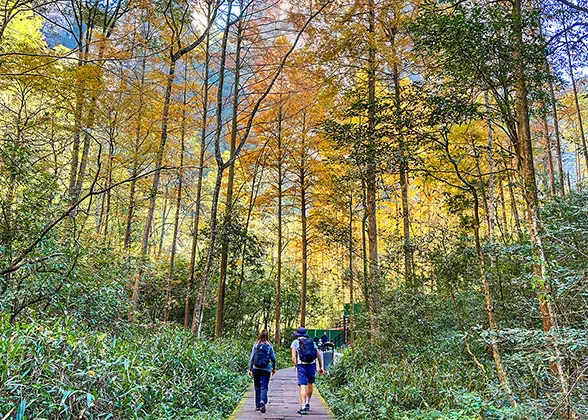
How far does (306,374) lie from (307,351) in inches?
13.4

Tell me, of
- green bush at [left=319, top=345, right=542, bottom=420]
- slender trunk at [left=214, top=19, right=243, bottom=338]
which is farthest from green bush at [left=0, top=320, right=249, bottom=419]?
slender trunk at [left=214, top=19, right=243, bottom=338]

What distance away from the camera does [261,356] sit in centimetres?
589

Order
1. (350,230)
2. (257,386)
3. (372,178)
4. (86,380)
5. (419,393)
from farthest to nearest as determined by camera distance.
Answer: (350,230)
(372,178)
(257,386)
(419,393)
(86,380)

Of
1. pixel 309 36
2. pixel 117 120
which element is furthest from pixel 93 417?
pixel 309 36

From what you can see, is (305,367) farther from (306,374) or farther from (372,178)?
(372,178)

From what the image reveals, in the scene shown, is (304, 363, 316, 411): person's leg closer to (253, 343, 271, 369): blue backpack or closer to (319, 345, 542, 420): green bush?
(319, 345, 542, 420): green bush

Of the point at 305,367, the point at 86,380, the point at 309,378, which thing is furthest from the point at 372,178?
the point at 86,380

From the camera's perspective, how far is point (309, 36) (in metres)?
9.53

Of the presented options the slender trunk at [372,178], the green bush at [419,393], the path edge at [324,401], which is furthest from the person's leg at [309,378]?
the slender trunk at [372,178]

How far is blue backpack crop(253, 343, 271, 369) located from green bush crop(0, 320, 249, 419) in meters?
0.82

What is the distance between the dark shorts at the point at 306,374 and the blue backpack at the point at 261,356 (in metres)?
0.54

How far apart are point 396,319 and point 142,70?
11646 mm

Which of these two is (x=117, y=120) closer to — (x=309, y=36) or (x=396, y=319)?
(x=309, y=36)

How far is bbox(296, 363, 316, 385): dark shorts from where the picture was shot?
19.0ft
